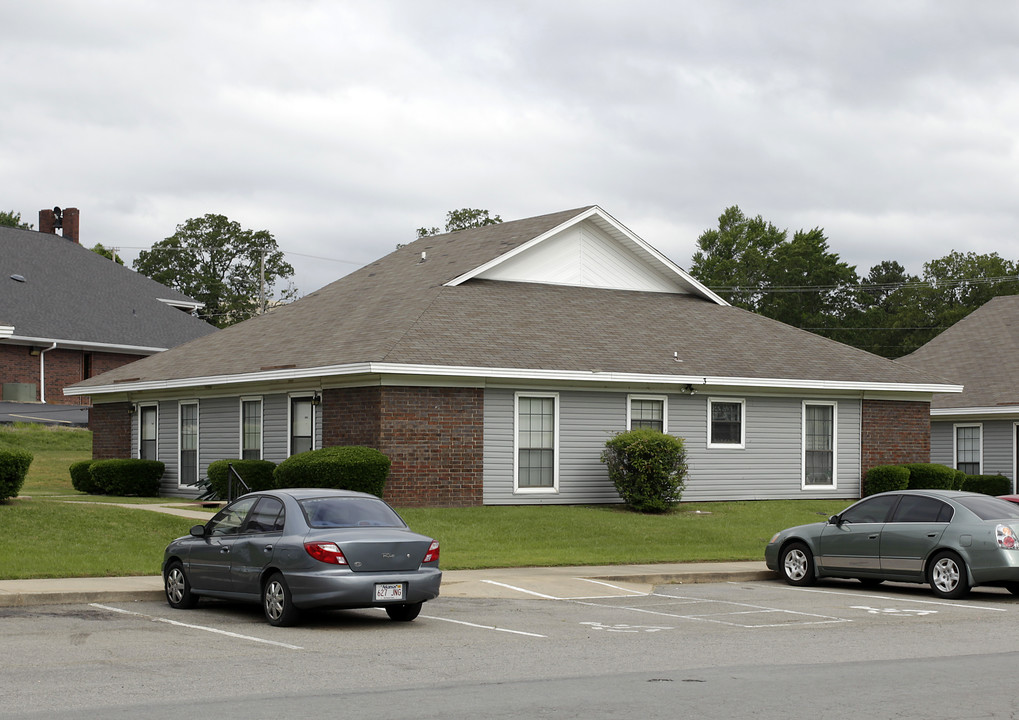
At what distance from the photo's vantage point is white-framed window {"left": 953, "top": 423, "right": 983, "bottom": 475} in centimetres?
3700

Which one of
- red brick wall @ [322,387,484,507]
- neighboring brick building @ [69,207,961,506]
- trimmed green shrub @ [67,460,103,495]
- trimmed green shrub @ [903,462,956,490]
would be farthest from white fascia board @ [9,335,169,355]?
trimmed green shrub @ [903,462,956,490]

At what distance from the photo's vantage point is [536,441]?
88.9 ft

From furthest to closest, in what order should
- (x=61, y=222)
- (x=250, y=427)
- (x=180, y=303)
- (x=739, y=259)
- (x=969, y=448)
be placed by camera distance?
(x=739, y=259), (x=61, y=222), (x=180, y=303), (x=969, y=448), (x=250, y=427)

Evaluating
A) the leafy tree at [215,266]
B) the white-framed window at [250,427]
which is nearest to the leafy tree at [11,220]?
the leafy tree at [215,266]

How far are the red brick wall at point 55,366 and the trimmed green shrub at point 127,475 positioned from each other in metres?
17.7

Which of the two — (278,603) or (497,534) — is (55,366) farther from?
(278,603)

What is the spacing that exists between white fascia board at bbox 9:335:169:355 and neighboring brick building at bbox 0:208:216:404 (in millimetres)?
39

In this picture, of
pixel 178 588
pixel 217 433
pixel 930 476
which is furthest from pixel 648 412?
pixel 178 588

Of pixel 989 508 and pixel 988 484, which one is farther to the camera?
pixel 988 484

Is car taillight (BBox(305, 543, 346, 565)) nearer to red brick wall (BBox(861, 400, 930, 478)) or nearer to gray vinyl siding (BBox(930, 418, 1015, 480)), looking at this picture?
red brick wall (BBox(861, 400, 930, 478))

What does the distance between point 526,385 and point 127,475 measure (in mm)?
10677

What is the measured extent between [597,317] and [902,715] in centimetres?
2215

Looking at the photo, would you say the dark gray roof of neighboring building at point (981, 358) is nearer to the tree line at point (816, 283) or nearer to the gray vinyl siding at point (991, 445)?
the gray vinyl siding at point (991, 445)

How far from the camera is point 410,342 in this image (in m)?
25.9
